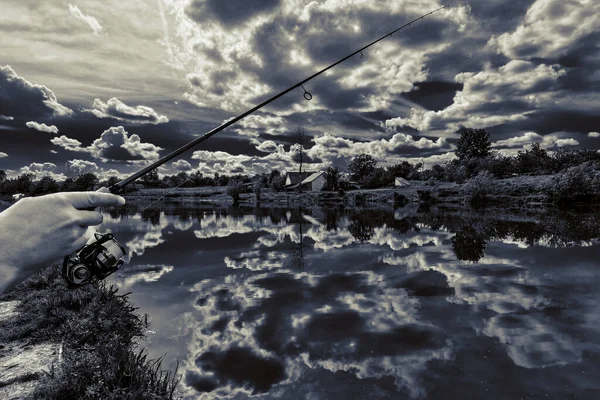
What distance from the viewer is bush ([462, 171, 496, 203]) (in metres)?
57.6

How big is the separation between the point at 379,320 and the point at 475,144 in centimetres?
11695

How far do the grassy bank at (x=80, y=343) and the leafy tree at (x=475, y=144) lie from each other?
382 ft

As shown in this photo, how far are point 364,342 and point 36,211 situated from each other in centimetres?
683

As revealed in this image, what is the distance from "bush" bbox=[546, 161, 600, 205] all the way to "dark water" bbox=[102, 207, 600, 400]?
36720 mm

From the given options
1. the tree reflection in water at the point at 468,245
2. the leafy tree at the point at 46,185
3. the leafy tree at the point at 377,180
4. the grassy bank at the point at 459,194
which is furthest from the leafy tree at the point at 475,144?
the leafy tree at the point at 46,185

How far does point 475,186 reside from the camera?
57.9 m

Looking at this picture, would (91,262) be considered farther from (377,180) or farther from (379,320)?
(377,180)

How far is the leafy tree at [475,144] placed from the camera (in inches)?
4205

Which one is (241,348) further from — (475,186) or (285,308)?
(475,186)

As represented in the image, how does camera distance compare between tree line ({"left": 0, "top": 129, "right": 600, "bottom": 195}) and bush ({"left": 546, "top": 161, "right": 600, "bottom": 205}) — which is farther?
tree line ({"left": 0, "top": 129, "right": 600, "bottom": 195})

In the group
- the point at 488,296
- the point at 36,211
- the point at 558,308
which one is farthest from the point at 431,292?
the point at 36,211

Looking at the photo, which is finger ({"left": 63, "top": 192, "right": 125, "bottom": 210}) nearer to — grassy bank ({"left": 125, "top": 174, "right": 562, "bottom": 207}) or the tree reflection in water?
the tree reflection in water

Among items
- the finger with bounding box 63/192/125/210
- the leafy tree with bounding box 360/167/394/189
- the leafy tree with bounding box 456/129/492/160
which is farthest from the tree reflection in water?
the leafy tree with bounding box 456/129/492/160

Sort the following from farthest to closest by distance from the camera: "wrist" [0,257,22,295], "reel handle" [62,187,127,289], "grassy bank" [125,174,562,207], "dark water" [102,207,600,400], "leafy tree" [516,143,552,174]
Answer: "leafy tree" [516,143,552,174], "grassy bank" [125,174,562,207], "dark water" [102,207,600,400], "reel handle" [62,187,127,289], "wrist" [0,257,22,295]
